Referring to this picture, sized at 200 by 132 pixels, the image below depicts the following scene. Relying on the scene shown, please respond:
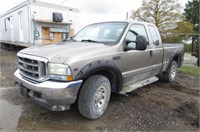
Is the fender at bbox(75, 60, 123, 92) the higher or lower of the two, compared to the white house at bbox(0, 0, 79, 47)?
lower

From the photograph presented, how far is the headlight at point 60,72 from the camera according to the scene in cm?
267

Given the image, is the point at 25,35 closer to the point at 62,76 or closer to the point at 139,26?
the point at 139,26

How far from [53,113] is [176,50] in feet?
14.7

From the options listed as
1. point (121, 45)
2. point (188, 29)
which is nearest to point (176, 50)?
point (121, 45)

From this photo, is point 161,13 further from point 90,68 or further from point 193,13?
point 90,68

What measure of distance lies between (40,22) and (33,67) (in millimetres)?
10128

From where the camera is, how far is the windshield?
377 cm

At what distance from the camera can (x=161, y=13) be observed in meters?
29.5

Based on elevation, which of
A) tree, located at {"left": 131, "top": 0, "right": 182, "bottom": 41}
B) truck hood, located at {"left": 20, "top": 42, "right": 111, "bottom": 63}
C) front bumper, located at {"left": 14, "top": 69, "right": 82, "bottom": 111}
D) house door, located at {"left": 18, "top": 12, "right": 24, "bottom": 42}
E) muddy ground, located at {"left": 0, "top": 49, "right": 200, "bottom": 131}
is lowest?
muddy ground, located at {"left": 0, "top": 49, "right": 200, "bottom": 131}

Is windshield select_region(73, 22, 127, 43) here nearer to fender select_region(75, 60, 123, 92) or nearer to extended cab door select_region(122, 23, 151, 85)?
extended cab door select_region(122, 23, 151, 85)

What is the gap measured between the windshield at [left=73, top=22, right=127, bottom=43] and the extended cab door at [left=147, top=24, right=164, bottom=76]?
1.10 meters

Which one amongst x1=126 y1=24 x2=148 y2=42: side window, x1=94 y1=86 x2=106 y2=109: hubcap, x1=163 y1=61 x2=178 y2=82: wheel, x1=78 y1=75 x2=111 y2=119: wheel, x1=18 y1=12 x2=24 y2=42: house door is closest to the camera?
x1=78 y1=75 x2=111 y2=119: wheel

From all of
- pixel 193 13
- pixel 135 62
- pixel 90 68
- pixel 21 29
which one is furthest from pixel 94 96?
pixel 193 13

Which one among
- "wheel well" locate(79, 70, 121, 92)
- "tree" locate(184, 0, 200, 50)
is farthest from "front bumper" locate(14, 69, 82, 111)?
"tree" locate(184, 0, 200, 50)
